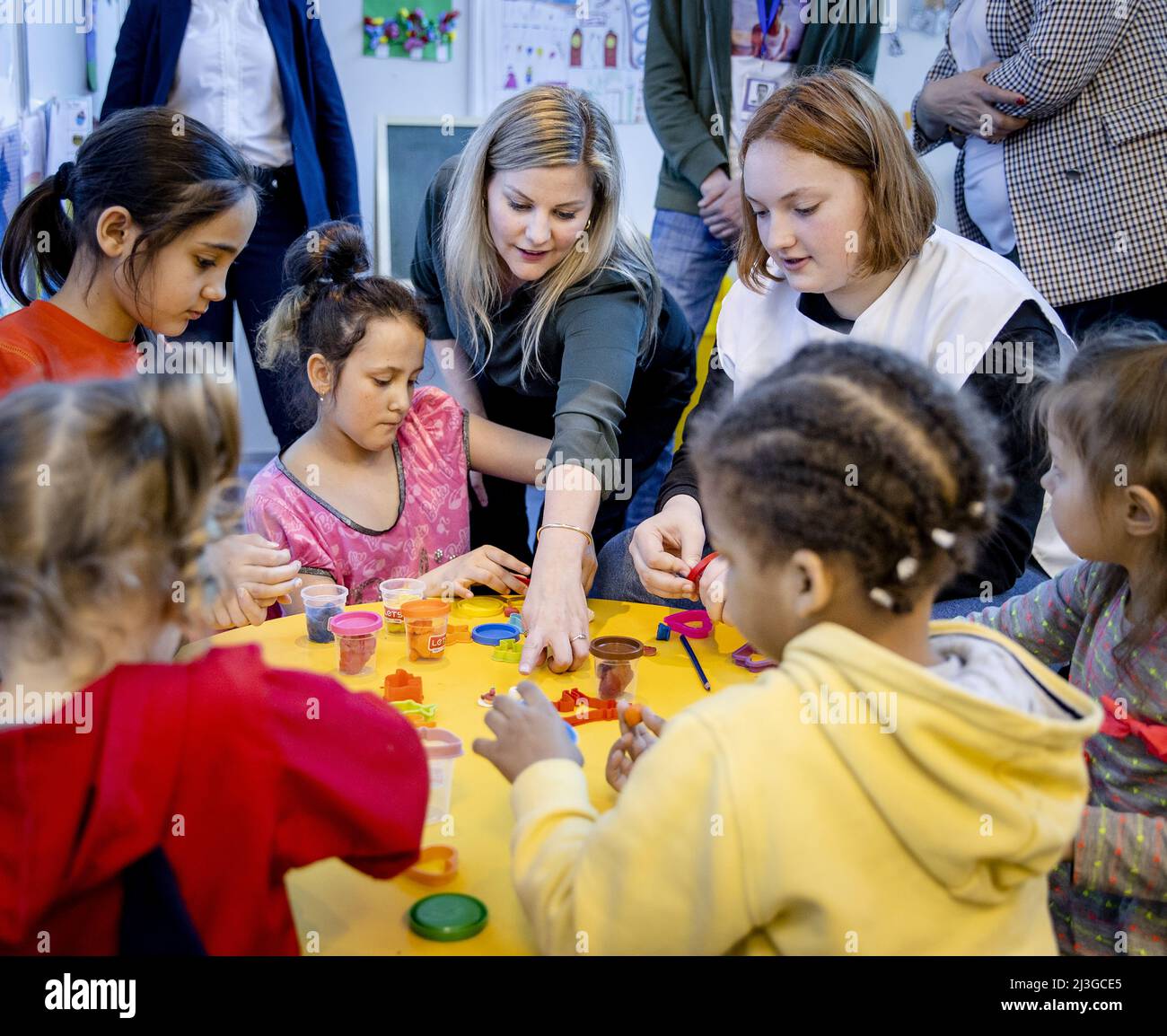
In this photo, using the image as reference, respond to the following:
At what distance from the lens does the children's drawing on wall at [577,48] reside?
4441mm

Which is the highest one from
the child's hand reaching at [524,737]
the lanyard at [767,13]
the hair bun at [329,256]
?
the lanyard at [767,13]

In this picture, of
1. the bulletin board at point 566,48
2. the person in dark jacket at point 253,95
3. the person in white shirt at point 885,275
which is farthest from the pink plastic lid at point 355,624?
the bulletin board at point 566,48

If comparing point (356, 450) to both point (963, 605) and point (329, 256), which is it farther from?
point (963, 605)

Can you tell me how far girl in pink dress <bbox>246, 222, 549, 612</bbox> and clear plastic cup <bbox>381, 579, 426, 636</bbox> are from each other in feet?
0.57

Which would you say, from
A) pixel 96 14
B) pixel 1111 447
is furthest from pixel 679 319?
pixel 96 14

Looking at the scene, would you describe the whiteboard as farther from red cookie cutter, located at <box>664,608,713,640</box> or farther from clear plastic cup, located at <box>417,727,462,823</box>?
clear plastic cup, located at <box>417,727,462,823</box>

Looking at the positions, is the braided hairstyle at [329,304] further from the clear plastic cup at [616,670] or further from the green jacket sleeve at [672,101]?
the green jacket sleeve at [672,101]

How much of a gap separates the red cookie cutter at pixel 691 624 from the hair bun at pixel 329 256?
3.04 ft

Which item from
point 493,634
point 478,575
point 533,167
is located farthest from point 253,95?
point 493,634

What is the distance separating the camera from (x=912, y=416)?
2.93 ft

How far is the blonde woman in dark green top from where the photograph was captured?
1897 mm

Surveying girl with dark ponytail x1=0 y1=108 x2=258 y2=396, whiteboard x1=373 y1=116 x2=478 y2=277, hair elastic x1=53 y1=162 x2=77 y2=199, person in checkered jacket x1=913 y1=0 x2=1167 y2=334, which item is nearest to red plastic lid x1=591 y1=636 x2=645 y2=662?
girl with dark ponytail x1=0 y1=108 x2=258 y2=396

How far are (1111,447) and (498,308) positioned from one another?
4.15ft

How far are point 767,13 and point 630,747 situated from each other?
2.38 metres
